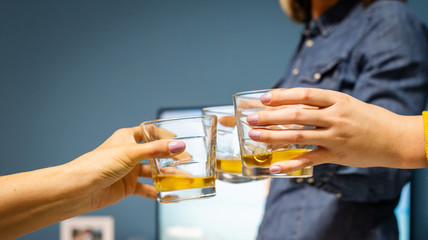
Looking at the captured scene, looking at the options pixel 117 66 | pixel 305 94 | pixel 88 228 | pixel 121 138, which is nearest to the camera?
pixel 305 94

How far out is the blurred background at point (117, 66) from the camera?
2.96 metres

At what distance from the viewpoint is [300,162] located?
67 centimetres

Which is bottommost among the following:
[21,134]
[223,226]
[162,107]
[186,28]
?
[223,226]

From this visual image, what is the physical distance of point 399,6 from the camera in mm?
1019

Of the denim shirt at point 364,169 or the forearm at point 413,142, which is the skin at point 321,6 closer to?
the denim shirt at point 364,169

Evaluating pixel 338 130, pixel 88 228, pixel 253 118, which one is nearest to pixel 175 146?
pixel 253 118

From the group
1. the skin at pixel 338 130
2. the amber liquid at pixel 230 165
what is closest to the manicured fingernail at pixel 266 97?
the skin at pixel 338 130

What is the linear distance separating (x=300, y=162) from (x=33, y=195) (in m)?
0.45

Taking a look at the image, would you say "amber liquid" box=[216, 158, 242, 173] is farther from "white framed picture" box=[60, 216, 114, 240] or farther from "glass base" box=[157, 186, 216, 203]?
"white framed picture" box=[60, 216, 114, 240]

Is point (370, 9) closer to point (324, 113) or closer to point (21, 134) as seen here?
point (324, 113)

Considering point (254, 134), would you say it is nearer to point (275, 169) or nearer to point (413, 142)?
point (275, 169)

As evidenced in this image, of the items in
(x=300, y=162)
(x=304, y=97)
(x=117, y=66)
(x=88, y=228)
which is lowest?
(x=88, y=228)

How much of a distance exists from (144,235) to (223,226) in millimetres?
732

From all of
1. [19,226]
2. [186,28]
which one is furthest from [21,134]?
[19,226]
